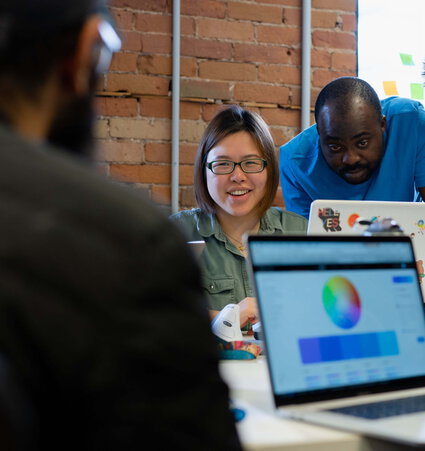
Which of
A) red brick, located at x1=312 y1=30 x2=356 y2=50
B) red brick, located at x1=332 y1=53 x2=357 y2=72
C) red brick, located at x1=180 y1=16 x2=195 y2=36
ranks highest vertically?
red brick, located at x1=180 y1=16 x2=195 y2=36

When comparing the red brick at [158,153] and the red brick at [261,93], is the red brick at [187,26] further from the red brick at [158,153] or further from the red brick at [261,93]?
the red brick at [158,153]

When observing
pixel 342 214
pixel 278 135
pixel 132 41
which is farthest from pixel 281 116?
pixel 342 214

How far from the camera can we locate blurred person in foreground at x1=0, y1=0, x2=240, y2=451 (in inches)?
19.3

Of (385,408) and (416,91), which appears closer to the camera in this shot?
(385,408)

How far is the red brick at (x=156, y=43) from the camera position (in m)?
2.53

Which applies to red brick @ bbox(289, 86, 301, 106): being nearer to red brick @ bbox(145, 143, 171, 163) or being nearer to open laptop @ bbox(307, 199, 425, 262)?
red brick @ bbox(145, 143, 171, 163)

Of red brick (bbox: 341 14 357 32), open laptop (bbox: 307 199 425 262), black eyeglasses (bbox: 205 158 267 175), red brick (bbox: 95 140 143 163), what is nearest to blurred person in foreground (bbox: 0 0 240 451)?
open laptop (bbox: 307 199 425 262)

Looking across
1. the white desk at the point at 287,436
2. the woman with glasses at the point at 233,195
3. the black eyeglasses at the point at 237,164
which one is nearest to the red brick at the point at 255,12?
the woman with glasses at the point at 233,195

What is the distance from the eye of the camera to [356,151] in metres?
2.18

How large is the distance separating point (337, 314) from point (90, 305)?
594 millimetres

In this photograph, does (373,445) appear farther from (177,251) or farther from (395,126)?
(395,126)

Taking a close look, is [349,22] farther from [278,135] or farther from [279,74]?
[278,135]

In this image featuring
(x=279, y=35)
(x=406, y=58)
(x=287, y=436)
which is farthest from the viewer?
(x=406, y=58)

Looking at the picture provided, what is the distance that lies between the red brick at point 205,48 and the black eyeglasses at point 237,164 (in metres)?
0.77
